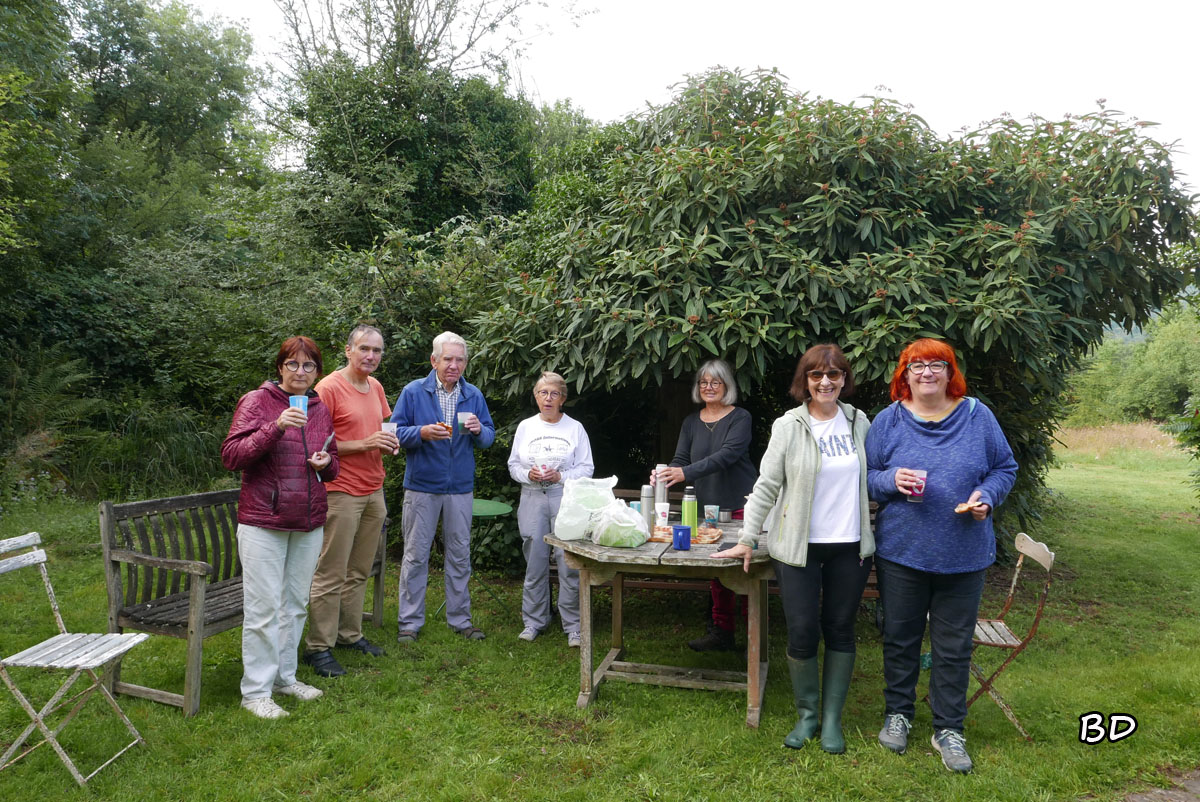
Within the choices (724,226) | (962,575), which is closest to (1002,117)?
(724,226)

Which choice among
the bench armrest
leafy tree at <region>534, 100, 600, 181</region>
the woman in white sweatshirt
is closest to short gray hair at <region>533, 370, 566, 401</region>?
the woman in white sweatshirt

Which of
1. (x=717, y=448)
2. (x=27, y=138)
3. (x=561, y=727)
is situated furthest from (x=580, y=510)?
(x=27, y=138)

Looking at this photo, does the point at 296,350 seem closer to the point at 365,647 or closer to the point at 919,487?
the point at 365,647

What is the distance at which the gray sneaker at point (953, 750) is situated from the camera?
11.1 ft

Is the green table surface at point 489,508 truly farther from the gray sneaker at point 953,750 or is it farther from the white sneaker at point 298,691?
the gray sneaker at point 953,750

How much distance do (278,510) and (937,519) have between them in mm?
3156

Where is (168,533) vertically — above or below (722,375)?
below

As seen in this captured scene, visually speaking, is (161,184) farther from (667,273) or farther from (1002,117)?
(1002,117)

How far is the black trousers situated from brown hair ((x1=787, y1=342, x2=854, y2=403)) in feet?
2.45

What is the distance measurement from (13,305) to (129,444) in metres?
2.95

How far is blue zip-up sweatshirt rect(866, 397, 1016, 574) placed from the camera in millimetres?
3355

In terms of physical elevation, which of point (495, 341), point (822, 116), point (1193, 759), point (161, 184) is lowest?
point (1193, 759)

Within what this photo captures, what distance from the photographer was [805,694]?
3707mm

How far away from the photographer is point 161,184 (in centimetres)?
1653
